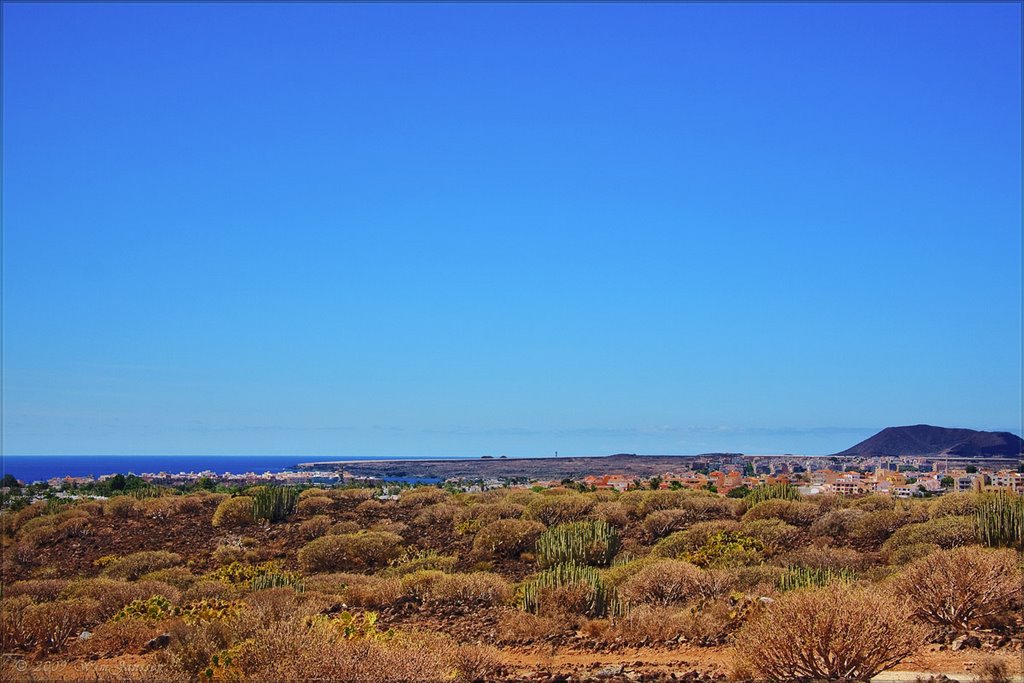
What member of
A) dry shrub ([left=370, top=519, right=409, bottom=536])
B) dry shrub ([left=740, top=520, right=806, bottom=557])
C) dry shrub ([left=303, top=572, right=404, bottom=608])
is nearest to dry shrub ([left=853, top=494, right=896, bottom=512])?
dry shrub ([left=740, top=520, right=806, bottom=557])

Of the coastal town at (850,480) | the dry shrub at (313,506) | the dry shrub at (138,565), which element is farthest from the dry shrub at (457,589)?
the dry shrub at (313,506)

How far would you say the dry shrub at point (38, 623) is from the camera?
12664 mm

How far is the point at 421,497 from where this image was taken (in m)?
30.1

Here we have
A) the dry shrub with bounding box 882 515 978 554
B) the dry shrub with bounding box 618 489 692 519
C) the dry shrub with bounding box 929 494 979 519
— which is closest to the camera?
the dry shrub with bounding box 882 515 978 554

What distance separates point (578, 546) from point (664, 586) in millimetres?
4846

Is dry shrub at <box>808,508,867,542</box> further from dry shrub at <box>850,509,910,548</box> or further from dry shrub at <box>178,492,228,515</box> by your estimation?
dry shrub at <box>178,492,228,515</box>

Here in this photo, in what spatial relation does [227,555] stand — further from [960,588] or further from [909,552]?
[960,588]

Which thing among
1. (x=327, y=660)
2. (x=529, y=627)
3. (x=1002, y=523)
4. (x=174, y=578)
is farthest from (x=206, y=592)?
(x=1002, y=523)

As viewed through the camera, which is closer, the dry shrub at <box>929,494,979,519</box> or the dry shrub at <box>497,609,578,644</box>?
the dry shrub at <box>497,609,578,644</box>

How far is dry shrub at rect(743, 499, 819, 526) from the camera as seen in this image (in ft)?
76.4

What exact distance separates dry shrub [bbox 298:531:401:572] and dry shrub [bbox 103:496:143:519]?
1098cm

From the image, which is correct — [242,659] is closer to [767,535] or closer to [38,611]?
[38,611]

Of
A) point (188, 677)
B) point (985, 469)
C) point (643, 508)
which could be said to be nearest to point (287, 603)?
point (188, 677)

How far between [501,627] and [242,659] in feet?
17.6
